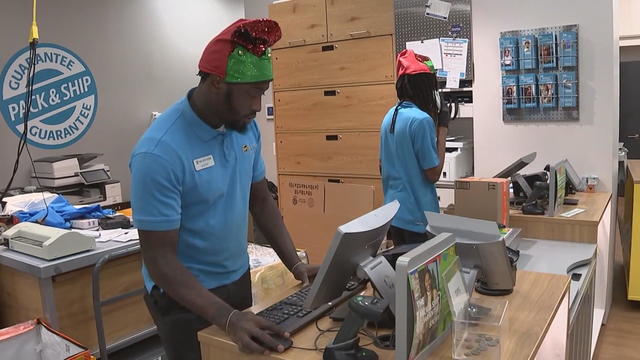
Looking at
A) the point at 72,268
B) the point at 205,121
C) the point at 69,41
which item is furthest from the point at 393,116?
the point at 69,41

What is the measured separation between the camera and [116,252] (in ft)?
9.09

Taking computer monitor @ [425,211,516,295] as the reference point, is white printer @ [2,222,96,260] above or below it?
below

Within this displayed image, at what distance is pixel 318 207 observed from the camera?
13.6 ft

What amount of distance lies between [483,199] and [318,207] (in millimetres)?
1684

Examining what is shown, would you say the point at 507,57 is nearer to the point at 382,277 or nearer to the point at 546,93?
the point at 546,93

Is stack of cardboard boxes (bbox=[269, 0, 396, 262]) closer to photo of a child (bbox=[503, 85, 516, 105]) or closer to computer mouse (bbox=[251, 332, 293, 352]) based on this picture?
photo of a child (bbox=[503, 85, 516, 105])

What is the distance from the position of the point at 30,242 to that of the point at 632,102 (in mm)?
7396

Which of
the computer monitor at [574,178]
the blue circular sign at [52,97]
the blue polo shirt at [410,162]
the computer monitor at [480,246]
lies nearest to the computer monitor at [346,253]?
the computer monitor at [480,246]

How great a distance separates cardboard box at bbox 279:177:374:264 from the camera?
3.93m

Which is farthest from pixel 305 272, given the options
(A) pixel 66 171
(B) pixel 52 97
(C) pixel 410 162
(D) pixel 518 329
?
(B) pixel 52 97

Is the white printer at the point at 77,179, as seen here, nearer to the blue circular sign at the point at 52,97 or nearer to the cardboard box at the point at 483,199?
the blue circular sign at the point at 52,97

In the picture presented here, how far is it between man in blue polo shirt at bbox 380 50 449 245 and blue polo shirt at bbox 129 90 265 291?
3.63ft

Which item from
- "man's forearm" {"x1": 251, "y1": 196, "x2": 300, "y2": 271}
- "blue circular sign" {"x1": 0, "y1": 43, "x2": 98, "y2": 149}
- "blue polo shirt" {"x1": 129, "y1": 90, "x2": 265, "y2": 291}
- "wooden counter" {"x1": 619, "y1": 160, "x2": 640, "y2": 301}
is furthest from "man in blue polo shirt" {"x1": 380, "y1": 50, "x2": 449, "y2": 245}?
"blue circular sign" {"x1": 0, "y1": 43, "x2": 98, "y2": 149}

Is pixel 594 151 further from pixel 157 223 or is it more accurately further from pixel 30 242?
pixel 30 242
